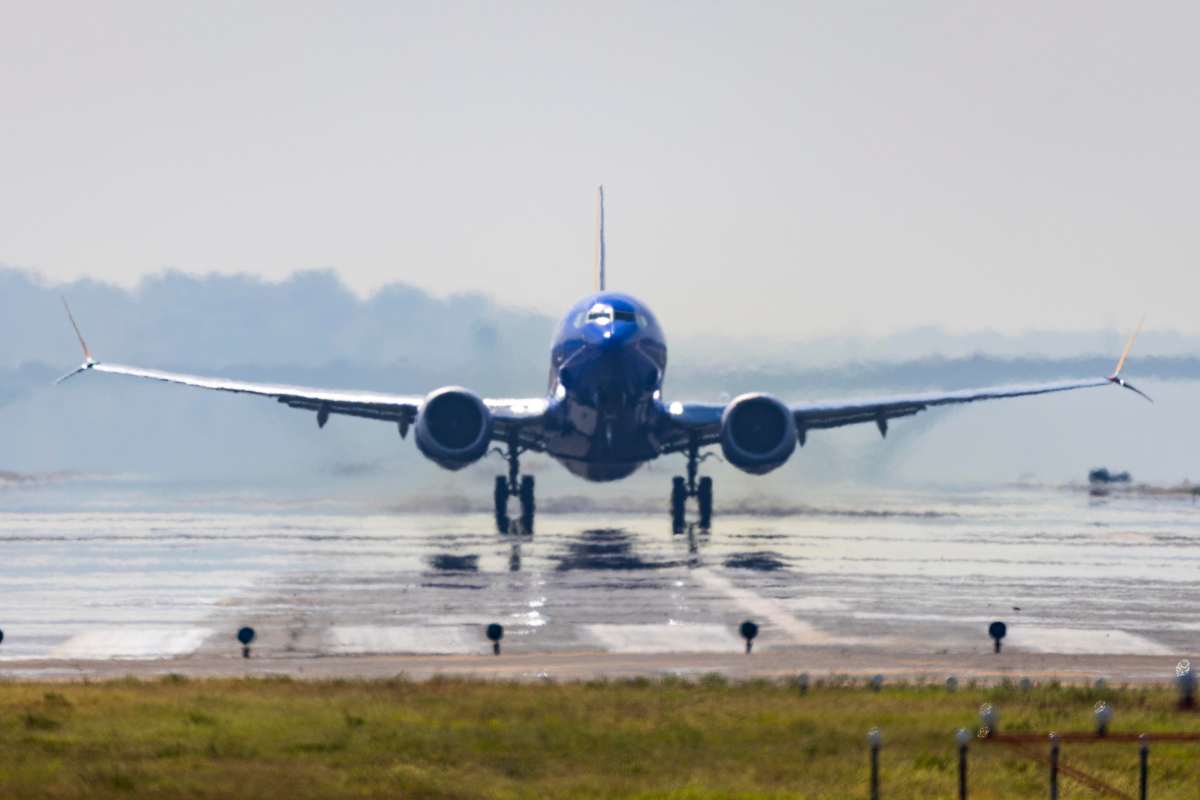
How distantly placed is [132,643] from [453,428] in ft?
86.7

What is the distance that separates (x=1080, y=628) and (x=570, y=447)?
1143 inches

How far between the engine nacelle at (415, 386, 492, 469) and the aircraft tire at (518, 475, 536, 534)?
3.61 meters

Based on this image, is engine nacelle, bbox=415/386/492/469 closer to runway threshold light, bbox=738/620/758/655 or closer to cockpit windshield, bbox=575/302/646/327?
cockpit windshield, bbox=575/302/646/327

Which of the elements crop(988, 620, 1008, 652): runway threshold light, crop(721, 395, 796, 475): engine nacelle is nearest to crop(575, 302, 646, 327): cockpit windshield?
crop(721, 395, 796, 475): engine nacelle

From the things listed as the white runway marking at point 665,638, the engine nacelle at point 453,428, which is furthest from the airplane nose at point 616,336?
the white runway marking at point 665,638

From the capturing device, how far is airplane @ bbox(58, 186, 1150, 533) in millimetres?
60750

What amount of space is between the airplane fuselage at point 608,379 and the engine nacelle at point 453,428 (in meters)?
3.06

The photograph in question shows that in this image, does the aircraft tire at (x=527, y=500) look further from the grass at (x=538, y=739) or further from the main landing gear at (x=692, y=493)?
the grass at (x=538, y=739)

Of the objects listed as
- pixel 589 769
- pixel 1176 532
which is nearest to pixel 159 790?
pixel 589 769

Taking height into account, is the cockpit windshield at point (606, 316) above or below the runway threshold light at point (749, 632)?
above

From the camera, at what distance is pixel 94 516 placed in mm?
72125

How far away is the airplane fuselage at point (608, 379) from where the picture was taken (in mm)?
60719

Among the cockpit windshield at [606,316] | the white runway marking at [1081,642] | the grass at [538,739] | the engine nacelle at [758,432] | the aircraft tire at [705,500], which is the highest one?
the cockpit windshield at [606,316]

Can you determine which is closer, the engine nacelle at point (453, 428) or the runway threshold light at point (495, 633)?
the runway threshold light at point (495, 633)
